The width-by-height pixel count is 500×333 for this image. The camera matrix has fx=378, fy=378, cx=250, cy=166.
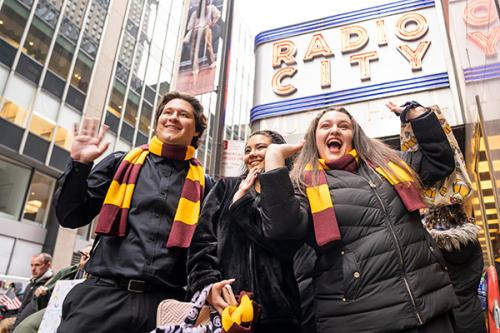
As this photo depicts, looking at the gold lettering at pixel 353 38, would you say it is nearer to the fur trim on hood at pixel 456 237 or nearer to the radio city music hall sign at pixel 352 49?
the radio city music hall sign at pixel 352 49

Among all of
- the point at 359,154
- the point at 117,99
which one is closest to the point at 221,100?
the point at 359,154

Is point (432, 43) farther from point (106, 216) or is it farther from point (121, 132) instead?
point (121, 132)

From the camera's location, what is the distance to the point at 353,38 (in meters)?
10.0

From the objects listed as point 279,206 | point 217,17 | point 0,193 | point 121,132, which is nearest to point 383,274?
point 279,206

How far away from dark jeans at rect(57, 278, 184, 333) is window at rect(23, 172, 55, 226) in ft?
60.0

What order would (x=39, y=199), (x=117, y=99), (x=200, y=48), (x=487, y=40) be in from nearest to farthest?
1. (x=487, y=40)
2. (x=200, y=48)
3. (x=39, y=199)
4. (x=117, y=99)

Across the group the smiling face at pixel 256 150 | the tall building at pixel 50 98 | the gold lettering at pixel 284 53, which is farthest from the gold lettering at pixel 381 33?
the tall building at pixel 50 98

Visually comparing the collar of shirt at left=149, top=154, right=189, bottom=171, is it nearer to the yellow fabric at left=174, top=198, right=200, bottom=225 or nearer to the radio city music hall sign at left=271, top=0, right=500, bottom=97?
the yellow fabric at left=174, top=198, right=200, bottom=225

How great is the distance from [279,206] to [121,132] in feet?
73.6

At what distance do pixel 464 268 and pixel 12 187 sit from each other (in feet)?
63.4

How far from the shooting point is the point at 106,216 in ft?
8.03

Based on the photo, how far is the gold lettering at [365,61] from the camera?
9445mm

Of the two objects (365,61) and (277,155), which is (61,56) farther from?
(277,155)

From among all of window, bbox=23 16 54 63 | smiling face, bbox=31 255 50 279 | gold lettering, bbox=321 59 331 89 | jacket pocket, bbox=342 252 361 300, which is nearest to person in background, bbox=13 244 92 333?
smiling face, bbox=31 255 50 279
